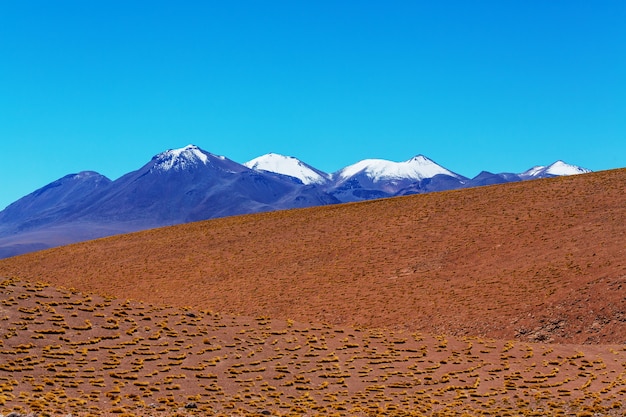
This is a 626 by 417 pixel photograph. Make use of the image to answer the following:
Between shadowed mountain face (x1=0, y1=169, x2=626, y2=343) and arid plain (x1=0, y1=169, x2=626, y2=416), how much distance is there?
0.21m

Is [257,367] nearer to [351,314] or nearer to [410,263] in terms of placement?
[351,314]

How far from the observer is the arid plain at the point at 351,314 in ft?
98.2

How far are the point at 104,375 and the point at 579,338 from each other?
27.7m

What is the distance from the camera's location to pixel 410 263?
63000 millimetres

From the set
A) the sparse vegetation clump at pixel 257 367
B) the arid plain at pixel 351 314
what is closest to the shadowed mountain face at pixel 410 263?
the arid plain at pixel 351 314

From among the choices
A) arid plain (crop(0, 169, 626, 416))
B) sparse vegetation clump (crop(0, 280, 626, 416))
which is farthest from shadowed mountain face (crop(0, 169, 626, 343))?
sparse vegetation clump (crop(0, 280, 626, 416))

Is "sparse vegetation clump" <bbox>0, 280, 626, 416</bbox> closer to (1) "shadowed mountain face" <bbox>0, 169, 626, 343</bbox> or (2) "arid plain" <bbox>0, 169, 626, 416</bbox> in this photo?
(2) "arid plain" <bbox>0, 169, 626, 416</bbox>

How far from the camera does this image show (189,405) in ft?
90.9

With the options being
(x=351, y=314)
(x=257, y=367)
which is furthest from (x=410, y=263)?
(x=257, y=367)

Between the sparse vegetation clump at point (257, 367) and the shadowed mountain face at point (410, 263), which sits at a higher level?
the shadowed mountain face at point (410, 263)

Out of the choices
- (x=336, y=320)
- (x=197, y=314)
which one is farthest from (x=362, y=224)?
(x=197, y=314)

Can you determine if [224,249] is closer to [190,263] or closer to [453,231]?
[190,263]

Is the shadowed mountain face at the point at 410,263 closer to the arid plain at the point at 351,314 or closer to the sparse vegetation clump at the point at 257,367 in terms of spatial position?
the arid plain at the point at 351,314

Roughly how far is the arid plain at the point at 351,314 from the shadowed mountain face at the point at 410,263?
0.21m
